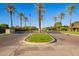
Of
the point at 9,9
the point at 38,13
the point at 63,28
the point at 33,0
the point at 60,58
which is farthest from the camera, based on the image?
the point at 63,28

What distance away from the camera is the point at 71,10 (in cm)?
4559

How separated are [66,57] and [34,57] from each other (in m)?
1.56

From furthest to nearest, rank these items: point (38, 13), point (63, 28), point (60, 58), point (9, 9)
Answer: point (63, 28) → point (9, 9) → point (38, 13) → point (60, 58)

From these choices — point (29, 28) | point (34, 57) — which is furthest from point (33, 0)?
point (29, 28)

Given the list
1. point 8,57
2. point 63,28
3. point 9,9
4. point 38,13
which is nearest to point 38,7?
point 38,13

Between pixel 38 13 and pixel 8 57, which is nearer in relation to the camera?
pixel 8 57

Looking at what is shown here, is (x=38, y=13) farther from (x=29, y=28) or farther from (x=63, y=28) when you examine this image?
(x=29, y=28)

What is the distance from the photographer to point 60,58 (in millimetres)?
9531

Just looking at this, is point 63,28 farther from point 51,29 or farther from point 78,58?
point 78,58

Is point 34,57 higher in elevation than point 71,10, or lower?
lower

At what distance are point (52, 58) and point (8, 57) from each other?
216 cm

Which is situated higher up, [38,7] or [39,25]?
[38,7]

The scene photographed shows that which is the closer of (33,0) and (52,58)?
(52,58)

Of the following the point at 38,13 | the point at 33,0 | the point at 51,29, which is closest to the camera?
the point at 33,0
